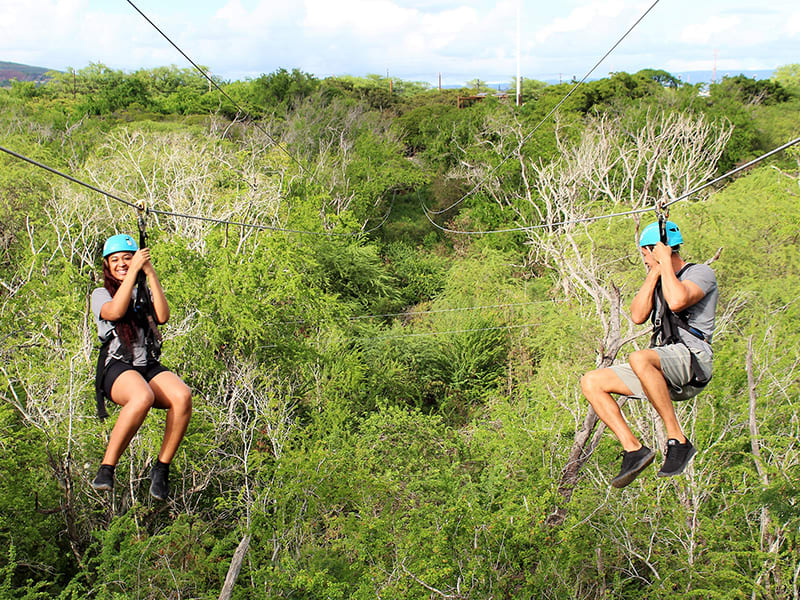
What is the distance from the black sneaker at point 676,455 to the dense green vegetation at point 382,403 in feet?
11.8

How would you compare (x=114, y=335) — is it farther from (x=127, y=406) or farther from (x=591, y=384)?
(x=591, y=384)

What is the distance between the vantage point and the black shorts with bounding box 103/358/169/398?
4934mm

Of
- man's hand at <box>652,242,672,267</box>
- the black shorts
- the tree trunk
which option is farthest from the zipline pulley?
Answer: the tree trunk

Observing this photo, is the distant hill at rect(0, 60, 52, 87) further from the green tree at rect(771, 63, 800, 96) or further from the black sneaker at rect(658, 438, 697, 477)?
the black sneaker at rect(658, 438, 697, 477)

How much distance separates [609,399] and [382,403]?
16.5 metres

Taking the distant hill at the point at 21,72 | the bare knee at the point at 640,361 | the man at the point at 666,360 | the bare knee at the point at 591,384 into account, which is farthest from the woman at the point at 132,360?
the distant hill at the point at 21,72

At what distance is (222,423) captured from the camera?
14570 mm

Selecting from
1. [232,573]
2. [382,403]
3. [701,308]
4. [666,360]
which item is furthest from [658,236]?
[382,403]

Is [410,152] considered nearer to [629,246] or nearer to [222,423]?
[629,246]

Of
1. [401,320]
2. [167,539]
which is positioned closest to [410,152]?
[401,320]

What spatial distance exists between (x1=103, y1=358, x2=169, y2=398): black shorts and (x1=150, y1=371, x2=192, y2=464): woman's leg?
57 millimetres

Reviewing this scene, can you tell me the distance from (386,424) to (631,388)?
1223cm

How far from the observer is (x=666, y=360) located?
493cm

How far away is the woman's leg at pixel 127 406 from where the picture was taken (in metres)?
4.70
